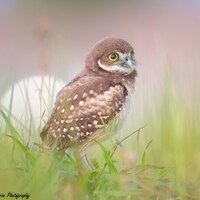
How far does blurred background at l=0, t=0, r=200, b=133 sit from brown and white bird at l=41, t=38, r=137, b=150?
0.02 metres

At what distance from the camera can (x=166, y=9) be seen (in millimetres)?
1098

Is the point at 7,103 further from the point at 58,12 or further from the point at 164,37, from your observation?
the point at 164,37

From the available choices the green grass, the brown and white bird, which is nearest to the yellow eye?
the brown and white bird

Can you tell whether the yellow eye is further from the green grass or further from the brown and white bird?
the green grass

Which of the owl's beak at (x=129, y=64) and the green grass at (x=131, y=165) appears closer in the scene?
the green grass at (x=131, y=165)

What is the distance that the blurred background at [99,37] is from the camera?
1040 mm

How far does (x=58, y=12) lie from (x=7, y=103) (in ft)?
0.72

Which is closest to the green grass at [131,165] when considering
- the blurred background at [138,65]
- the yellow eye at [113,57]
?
the blurred background at [138,65]

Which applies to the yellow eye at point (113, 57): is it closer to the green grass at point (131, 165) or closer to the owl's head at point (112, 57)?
the owl's head at point (112, 57)

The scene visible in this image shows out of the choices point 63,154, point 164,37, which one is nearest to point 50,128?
point 63,154

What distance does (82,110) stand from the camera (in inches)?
39.1

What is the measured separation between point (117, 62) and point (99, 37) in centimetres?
7

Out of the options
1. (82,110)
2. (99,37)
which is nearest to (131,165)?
(82,110)

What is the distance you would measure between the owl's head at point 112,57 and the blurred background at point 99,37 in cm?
2
